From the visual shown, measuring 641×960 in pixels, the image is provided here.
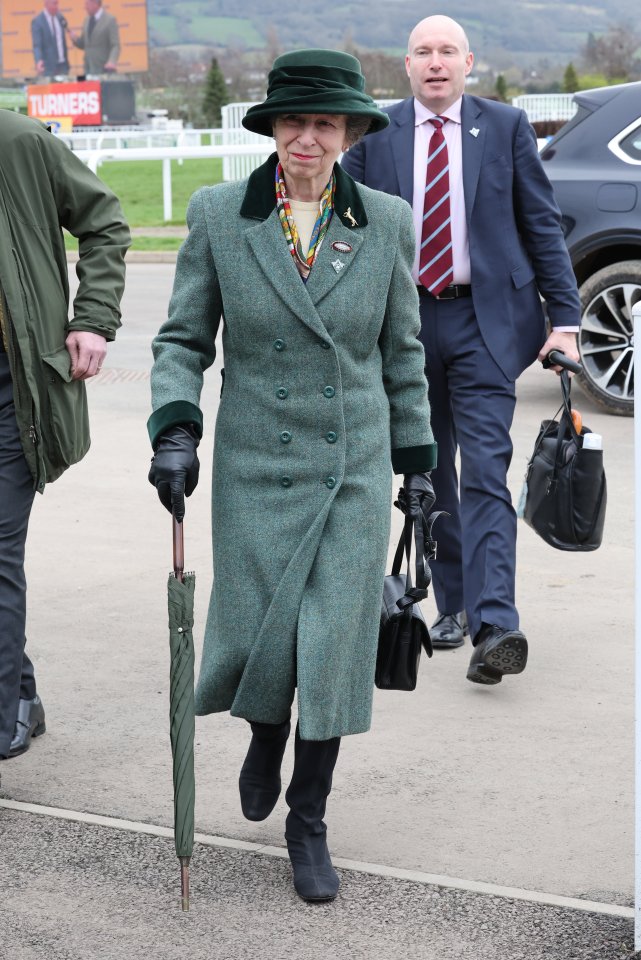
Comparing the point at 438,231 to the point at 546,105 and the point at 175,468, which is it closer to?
the point at 175,468

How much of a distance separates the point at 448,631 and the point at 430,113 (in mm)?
1769

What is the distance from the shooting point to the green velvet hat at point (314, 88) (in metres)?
3.86

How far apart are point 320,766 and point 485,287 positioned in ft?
7.07

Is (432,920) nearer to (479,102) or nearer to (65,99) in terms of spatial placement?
(479,102)

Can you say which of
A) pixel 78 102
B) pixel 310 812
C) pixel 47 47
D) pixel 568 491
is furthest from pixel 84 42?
pixel 310 812

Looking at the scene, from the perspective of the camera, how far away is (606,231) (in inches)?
388

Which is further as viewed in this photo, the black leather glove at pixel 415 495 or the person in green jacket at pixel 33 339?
the person in green jacket at pixel 33 339

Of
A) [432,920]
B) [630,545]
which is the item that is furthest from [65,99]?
[432,920]

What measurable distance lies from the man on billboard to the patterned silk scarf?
6918 centimetres

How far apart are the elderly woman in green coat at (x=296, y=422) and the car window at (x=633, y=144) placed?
20.3 feet

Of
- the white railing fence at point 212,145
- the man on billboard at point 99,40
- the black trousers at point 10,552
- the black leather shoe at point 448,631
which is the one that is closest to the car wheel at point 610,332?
the white railing fence at point 212,145

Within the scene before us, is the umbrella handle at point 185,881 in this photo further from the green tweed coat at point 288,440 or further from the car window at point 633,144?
the car window at point 633,144

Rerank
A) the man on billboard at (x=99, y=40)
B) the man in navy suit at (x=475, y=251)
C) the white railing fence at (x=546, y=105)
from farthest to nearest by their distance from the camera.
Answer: the man on billboard at (x=99, y=40) → the white railing fence at (x=546, y=105) → the man in navy suit at (x=475, y=251)

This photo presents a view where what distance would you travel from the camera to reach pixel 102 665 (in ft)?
19.0
